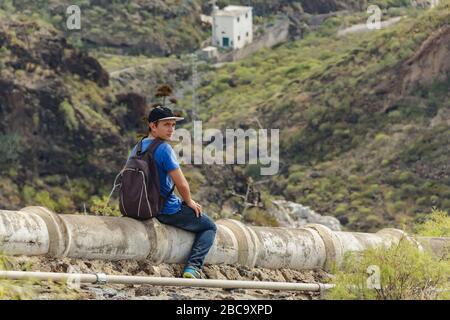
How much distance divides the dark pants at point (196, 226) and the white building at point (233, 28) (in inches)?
5631

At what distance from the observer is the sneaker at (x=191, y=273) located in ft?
57.0

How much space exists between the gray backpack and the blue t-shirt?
40 millimetres

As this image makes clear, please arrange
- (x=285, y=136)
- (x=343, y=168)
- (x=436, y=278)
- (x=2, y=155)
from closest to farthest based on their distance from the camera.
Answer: (x=436, y=278)
(x=2, y=155)
(x=343, y=168)
(x=285, y=136)

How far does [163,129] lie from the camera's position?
58.3ft

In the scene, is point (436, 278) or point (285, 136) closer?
point (436, 278)

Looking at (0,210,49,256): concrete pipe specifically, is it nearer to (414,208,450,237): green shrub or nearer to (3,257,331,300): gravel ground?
(3,257,331,300): gravel ground

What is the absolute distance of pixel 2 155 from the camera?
98.4 m

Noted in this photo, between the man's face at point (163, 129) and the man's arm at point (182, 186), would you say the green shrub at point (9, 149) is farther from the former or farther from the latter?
the man's arm at point (182, 186)

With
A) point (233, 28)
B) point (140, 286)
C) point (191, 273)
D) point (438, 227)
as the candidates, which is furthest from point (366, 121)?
point (140, 286)

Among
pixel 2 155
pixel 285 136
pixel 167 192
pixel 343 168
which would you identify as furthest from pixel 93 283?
pixel 285 136

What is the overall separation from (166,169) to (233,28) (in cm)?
14325
